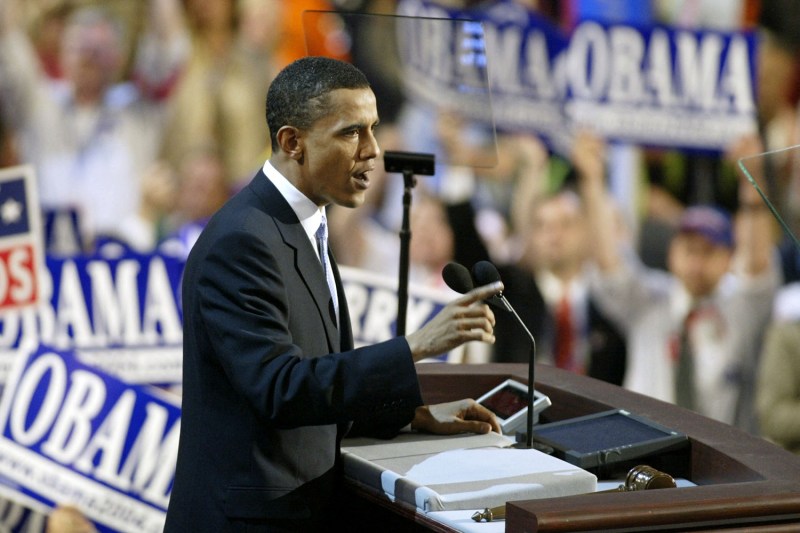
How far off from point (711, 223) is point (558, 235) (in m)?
0.83

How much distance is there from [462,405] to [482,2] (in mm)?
3337

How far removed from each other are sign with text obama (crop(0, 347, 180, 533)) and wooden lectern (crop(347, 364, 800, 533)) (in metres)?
2.02

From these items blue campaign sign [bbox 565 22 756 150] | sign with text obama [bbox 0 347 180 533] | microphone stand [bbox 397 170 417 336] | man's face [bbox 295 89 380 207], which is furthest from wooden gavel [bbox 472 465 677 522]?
blue campaign sign [bbox 565 22 756 150]

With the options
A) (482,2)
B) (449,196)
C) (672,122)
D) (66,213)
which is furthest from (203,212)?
(672,122)

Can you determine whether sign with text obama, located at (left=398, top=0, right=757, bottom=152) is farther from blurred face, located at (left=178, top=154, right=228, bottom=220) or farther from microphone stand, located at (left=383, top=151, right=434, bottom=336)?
microphone stand, located at (left=383, top=151, right=434, bottom=336)

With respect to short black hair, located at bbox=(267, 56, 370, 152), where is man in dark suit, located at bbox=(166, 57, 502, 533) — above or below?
below

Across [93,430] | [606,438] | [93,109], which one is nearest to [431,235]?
[93,109]

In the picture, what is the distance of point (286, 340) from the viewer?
193 centimetres

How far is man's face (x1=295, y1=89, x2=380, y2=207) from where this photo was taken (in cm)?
207

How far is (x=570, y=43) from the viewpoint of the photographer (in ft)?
18.1

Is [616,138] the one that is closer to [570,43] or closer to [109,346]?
[570,43]

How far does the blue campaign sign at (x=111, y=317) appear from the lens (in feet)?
14.9

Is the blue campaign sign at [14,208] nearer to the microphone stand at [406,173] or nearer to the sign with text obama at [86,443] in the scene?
the sign with text obama at [86,443]

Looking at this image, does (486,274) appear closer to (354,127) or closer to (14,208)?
(354,127)
